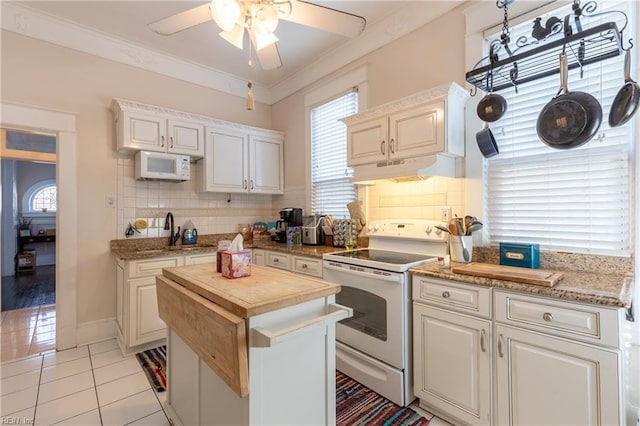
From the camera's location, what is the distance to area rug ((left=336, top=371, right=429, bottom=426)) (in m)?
1.81

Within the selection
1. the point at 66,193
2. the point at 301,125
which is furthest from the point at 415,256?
the point at 66,193

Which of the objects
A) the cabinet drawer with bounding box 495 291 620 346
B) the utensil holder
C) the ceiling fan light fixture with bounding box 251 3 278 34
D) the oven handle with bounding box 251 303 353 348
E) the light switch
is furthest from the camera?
the light switch

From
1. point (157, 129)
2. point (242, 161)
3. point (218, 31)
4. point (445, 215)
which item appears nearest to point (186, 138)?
point (157, 129)

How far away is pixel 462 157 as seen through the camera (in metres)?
2.24

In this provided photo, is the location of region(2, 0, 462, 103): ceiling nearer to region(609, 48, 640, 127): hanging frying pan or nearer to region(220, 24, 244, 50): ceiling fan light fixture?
region(220, 24, 244, 50): ceiling fan light fixture

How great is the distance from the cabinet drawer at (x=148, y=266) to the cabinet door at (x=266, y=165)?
1328 millimetres

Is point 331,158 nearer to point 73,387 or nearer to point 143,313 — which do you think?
point 143,313

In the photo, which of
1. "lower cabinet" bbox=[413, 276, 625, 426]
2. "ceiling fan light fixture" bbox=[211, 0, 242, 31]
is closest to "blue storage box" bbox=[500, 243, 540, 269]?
"lower cabinet" bbox=[413, 276, 625, 426]

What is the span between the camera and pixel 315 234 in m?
3.30

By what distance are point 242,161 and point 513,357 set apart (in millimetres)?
3251

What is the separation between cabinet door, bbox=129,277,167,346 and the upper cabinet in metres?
1.36

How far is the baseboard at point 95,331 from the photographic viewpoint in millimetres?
2902

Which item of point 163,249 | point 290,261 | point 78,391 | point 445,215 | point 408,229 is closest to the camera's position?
point 78,391

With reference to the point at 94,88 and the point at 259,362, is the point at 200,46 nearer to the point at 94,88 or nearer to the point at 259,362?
the point at 94,88
